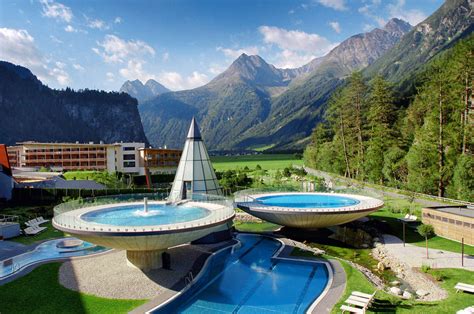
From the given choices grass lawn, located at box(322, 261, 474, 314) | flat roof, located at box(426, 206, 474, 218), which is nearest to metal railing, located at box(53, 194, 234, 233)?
grass lawn, located at box(322, 261, 474, 314)

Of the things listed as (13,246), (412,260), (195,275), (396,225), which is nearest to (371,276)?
(412,260)

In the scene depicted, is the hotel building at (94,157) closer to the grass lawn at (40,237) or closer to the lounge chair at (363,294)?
the grass lawn at (40,237)

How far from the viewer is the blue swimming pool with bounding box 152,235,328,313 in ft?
42.3

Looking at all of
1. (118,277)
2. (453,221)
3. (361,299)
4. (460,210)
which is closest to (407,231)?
(453,221)

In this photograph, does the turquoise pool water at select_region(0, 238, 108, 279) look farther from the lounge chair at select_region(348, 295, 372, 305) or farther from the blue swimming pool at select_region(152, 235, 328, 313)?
the lounge chair at select_region(348, 295, 372, 305)

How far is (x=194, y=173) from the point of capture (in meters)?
22.6

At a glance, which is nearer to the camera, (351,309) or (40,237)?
(351,309)

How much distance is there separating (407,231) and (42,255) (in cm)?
2301

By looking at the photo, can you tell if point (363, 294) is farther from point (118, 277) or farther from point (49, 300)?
point (49, 300)

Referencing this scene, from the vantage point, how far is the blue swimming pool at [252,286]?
12.9m

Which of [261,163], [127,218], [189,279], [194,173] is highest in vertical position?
[194,173]

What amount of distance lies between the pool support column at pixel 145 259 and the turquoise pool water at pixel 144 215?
4.82 ft

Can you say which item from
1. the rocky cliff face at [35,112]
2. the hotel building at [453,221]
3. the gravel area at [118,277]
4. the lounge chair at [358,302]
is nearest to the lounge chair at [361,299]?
the lounge chair at [358,302]

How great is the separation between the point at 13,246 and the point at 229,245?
44.9 ft
